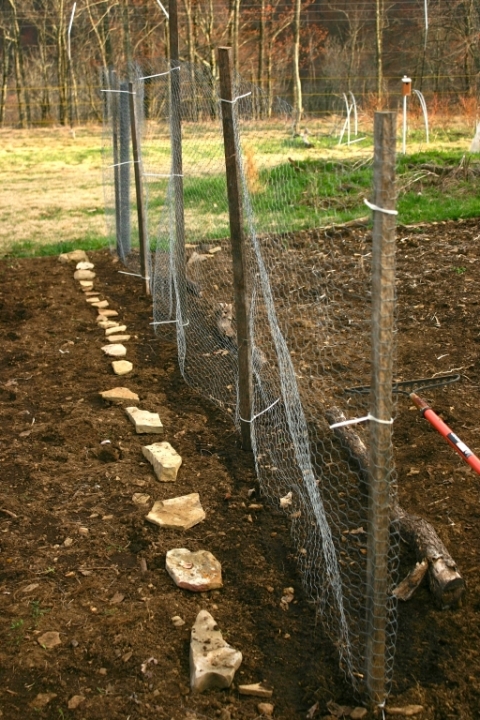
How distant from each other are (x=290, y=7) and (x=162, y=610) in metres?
29.8

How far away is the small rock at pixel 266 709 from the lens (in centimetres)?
252

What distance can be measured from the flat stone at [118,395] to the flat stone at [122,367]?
353mm

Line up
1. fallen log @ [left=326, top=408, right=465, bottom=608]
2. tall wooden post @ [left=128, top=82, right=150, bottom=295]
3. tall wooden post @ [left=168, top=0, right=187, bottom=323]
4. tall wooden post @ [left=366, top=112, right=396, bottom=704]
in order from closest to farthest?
tall wooden post @ [left=366, top=112, right=396, bottom=704] → fallen log @ [left=326, top=408, right=465, bottom=608] → tall wooden post @ [left=168, top=0, right=187, bottom=323] → tall wooden post @ [left=128, top=82, right=150, bottom=295]

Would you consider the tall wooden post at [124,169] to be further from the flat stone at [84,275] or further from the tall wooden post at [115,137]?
the flat stone at [84,275]

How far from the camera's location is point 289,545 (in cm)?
341

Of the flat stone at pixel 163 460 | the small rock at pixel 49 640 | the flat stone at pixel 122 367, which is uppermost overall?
the flat stone at pixel 122 367

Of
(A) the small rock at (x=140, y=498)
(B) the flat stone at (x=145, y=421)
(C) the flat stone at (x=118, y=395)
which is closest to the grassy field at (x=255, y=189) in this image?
(C) the flat stone at (x=118, y=395)

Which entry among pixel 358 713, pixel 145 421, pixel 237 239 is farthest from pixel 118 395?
pixel 358 713

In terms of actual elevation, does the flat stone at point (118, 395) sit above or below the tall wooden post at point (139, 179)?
below

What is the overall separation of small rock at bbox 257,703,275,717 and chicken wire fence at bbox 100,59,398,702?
293 mm

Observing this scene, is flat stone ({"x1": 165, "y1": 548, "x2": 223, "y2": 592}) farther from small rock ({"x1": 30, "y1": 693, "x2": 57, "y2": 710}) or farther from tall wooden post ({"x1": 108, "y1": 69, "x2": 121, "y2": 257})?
tall wooden post ({"x1": 108, "y1": 69, "x2": 121, "y2": 257})

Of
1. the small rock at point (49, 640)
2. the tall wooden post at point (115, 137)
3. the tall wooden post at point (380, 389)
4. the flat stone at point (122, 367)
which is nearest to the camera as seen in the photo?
the tall wooden post at point (380, 389)

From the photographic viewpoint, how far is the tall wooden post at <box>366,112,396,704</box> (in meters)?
2.14

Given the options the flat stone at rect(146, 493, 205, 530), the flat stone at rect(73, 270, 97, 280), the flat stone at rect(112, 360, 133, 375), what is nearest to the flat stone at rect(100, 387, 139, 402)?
the flat stone at rect(112, 360, 133, 375)
